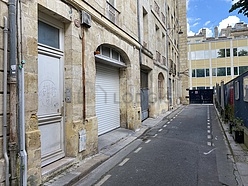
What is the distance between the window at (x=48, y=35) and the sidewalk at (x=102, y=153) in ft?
10.2

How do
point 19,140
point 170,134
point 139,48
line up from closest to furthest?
point 19,140 → point 170,134 → point 139,48

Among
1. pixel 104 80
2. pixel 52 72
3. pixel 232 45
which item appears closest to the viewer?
pixel 52 72

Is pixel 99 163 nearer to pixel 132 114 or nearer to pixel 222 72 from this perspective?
pixel 132 114

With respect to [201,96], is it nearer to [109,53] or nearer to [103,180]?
[109,53]

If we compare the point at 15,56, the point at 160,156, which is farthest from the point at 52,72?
the point at 160,156

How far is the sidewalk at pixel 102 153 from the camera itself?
498 centimetres

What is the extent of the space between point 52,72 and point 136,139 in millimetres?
5225

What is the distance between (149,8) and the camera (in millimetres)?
15953

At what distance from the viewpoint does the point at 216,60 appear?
4422 cm

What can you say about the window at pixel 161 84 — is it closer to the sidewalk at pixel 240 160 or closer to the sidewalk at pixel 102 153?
the sidewalk at pixel 102 153

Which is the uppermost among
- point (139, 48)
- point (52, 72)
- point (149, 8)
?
point (149, 8)

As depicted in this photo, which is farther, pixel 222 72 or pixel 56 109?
pixel 222 72

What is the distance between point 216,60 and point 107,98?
1551 inches

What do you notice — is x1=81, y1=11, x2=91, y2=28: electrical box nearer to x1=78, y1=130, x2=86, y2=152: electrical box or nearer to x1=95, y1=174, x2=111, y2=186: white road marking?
x1=78, y1=130, x2=86, y2=152: electrical box
